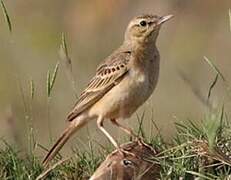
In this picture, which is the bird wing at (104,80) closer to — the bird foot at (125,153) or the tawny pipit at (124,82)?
the tawny pipit at (124,82)

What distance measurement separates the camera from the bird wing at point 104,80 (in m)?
10.6

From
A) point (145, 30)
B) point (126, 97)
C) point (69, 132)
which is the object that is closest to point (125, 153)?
point (126, 97)

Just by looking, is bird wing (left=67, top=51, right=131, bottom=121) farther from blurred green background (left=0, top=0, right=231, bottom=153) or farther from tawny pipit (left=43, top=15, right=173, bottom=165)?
blurred green background (left=0, top=0, right=231, bottom=153)

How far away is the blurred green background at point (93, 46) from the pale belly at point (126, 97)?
3.42 meters

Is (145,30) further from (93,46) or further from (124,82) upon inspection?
(93,46)

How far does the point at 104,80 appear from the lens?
423 inches

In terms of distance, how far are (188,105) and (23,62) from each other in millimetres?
3156

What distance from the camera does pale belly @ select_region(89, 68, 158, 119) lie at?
1022cm

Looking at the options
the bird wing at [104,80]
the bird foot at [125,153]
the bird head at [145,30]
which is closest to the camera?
the bird foot at [125,153]

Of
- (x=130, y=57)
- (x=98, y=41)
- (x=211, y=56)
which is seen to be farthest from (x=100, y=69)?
(x=98, y=41)

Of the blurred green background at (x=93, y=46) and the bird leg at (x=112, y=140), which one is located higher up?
the bird leg at (x=112, y=140)

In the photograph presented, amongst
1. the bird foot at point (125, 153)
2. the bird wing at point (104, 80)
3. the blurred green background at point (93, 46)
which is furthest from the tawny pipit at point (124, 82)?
the blurred green background at point (93, 46)

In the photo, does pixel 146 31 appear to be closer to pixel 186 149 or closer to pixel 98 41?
pixel 186 149

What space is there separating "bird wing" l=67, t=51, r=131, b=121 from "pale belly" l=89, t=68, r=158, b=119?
0.06 metres
